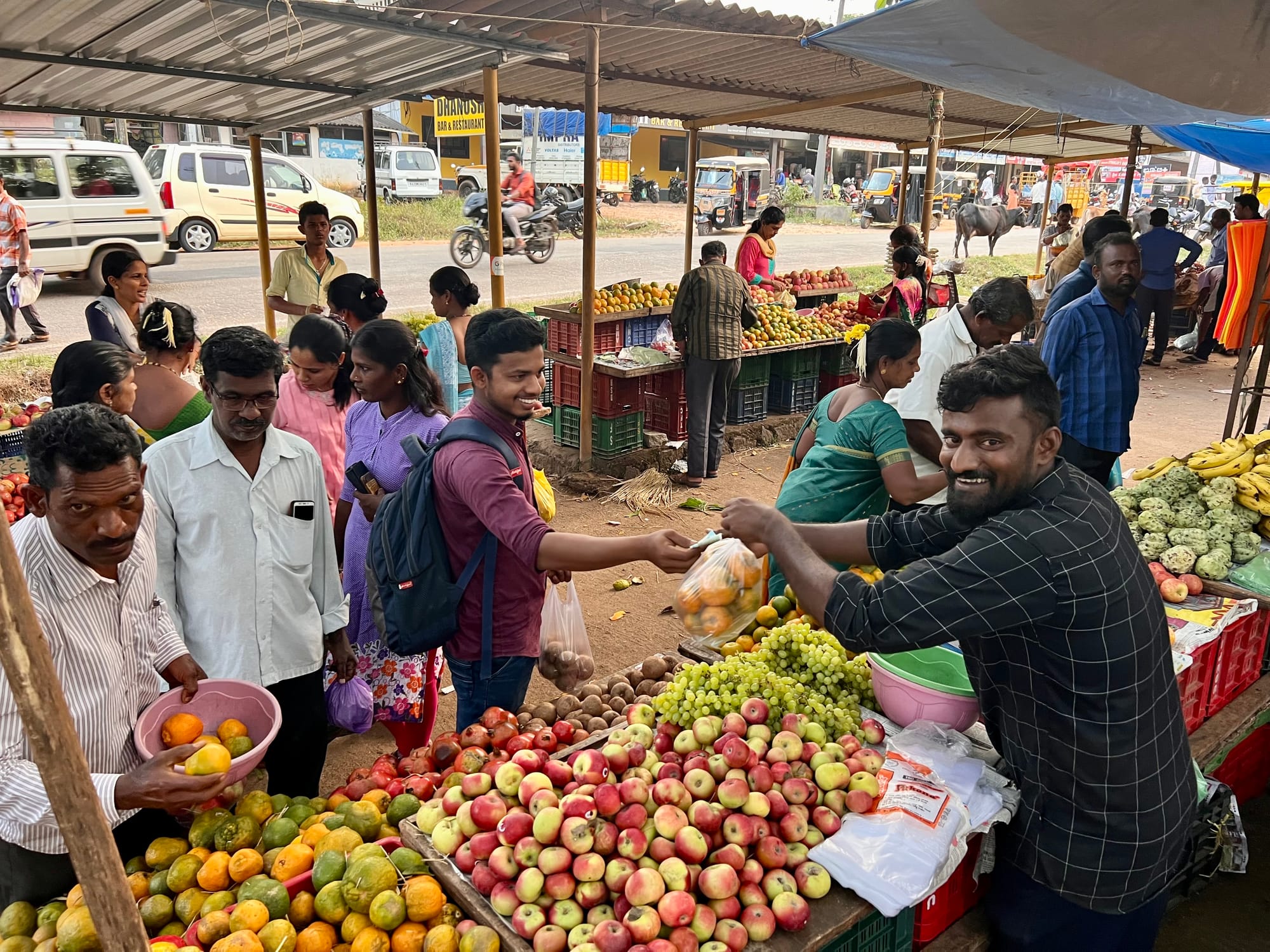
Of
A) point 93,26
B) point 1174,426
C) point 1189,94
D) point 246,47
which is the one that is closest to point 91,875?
point 1189,94

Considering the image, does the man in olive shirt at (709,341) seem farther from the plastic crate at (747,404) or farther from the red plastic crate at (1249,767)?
the red plastic crate at (1249,767)

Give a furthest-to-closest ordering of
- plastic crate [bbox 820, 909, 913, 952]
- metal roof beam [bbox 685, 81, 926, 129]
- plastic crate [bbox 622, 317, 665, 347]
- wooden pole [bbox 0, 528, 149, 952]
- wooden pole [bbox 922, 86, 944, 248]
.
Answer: plastic crate [bbox 622, 317, 665, 347], metal roof beam [bbox 685, 81, 926, 129], wooden pole [bbox 922, 86, 944, 248], plastic crate [bbox 820, 909, 913, 952], wooden pole [bbox 0, 528, 149, 952]

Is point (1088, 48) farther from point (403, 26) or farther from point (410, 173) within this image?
point (410, 173)

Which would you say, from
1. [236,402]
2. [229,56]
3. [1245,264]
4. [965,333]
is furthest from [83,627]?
[1245,264]

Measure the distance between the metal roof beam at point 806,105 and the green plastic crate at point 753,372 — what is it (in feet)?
8.78

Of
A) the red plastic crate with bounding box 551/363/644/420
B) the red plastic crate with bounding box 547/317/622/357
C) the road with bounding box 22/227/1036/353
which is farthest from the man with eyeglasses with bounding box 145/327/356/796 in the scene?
the road with bounding box 22/227/1036/353

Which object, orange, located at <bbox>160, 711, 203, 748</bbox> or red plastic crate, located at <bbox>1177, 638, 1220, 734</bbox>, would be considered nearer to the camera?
orange, located at <bbox>160, 711, 203, 748</bbox>

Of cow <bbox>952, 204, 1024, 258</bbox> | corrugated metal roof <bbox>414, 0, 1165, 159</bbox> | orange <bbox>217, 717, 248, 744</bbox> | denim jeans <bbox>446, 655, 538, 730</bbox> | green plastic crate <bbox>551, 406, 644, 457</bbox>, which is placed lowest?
green plastic crate <bbox>551, 406, 644, 457</bbox>

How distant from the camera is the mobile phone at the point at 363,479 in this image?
11.3ft

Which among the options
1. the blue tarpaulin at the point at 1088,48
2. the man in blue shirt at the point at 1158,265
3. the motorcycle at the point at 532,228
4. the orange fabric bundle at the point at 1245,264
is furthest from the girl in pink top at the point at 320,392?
the motorcycle at the point at 532,228

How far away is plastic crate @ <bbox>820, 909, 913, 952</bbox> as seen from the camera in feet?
6.66

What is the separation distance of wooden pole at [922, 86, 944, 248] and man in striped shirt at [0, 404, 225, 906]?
7.16 meters

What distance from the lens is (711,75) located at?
8875mm

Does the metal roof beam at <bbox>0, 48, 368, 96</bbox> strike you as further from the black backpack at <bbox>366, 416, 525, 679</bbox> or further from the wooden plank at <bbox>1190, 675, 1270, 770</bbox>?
the wooden plank at <bbox>1190, 675, 1270, 770</bbox>
